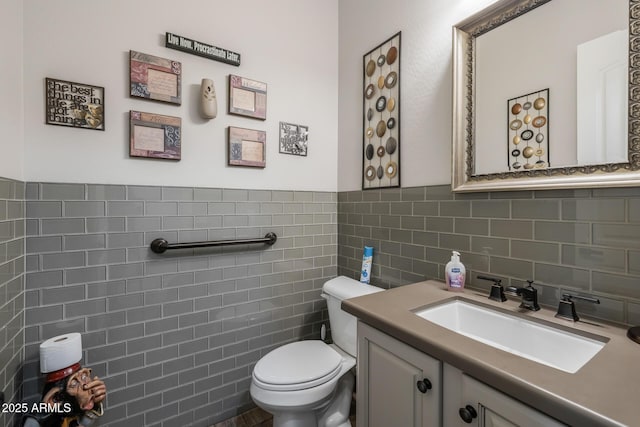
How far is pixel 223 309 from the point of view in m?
1.60

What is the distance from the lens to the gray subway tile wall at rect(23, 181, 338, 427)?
117 cm

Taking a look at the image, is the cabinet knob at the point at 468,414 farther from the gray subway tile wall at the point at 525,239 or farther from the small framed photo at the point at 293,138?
the small framed photo at the point at 293,138

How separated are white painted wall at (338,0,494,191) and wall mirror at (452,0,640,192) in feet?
0.31

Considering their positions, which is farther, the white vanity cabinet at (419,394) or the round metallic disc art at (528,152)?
the round metallic disc art at (528,152)

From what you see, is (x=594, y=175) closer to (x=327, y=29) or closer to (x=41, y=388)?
(x=327, y=29)

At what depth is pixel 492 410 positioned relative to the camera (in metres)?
0.62

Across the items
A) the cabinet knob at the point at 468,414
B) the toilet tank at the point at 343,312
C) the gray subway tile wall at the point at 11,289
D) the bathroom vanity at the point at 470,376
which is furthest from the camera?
the toilet tank at the point at 343,312

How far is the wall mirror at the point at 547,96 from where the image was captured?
837mm

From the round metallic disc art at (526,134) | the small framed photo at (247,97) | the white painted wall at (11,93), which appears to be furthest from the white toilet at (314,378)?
the white painted wall at (11,93)

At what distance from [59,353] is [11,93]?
1.00 m

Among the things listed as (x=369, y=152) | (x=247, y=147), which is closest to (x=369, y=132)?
(x=369, y=152)

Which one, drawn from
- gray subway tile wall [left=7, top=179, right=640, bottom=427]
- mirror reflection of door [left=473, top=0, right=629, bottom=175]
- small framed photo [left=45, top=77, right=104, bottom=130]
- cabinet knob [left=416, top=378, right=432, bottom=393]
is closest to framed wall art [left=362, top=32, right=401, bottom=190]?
gray subway tile wall [left=7, top=179, right=640, bottom=427]

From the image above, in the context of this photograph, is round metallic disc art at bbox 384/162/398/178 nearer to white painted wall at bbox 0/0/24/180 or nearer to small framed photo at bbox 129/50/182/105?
small framed photo at bbox 129/50/182/105

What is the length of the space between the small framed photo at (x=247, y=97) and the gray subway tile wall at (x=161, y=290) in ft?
1.51
